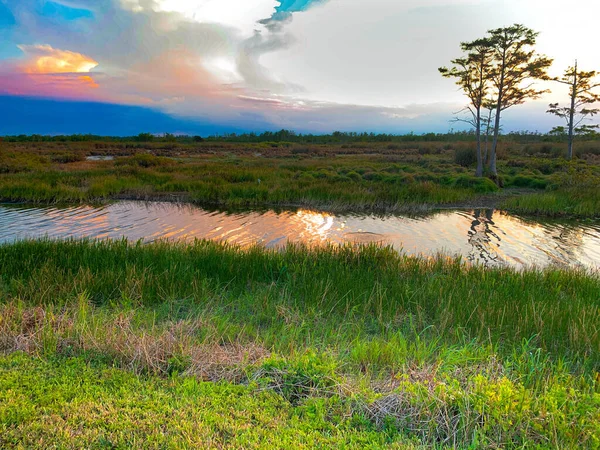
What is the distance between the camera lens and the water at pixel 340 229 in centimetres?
1198

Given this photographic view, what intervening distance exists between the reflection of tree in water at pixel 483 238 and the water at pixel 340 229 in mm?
25

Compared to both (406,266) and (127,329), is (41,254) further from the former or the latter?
(406,266)

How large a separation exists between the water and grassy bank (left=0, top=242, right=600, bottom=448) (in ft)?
16.2

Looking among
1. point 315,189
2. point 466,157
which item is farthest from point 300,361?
point 466,157

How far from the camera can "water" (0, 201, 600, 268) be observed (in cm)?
1198

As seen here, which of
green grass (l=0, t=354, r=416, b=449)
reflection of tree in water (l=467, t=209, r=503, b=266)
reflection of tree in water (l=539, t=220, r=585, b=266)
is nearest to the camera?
green grass (l=0, t=354, r=416, b=449)

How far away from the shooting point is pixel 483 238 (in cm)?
1359

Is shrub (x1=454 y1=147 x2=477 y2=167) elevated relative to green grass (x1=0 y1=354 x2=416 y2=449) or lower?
elevated

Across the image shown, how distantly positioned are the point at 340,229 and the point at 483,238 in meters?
4.97

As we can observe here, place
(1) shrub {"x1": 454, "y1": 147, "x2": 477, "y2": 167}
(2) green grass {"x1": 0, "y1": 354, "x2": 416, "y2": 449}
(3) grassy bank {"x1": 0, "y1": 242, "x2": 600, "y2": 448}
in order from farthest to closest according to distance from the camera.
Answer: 1. (1) shrub {"x1": 454, "y1": 147, "x2": 477, "y2": 167}
2. (3) grassy bank {"x1": 0, "y1": 242, "x2": 600, "y2": 448}
3. (2) green grass {"x1": 0, "y1": 354, "x2": 416, "y2": 449}

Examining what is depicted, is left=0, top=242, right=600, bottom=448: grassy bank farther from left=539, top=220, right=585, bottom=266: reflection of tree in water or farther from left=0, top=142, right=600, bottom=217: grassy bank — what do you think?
left=0, top=142, right=600, bottom=217: grassy bank

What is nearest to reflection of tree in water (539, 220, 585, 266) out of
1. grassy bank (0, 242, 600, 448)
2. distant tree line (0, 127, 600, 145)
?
grassy bank (0, 242, 600, 448)

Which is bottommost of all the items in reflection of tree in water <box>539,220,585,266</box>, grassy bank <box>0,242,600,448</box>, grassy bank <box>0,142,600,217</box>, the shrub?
reflection of tree in water <box>539,220,585,266</box>

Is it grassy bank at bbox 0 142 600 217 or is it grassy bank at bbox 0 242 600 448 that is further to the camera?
grassy bank at bbox 0 142 600 217
